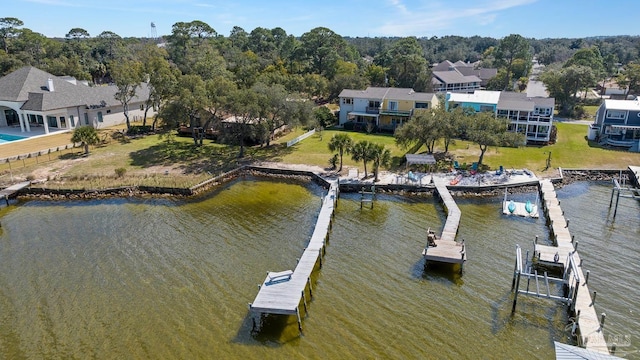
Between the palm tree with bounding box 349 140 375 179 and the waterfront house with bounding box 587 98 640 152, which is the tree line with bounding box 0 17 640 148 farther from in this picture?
the waterfront house with bounding box 587 98 640 152

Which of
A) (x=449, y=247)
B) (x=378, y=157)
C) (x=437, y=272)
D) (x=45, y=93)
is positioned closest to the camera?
(x=437, y=272)

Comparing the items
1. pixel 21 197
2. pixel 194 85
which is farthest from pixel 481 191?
pixel 21 197

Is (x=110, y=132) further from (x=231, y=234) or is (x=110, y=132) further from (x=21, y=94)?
(x=231, y=234)

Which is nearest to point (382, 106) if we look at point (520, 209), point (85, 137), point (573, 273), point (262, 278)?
point (520, 209)

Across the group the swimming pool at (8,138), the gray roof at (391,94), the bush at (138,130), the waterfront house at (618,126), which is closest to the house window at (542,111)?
the waterfront house at (618,126)

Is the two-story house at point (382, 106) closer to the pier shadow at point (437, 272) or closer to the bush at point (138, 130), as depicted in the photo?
the bush at point (138, 130)

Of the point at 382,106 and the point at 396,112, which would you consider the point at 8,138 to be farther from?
the point at 396,112

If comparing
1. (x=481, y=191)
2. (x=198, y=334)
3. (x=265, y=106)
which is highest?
(x=265, y=106)
